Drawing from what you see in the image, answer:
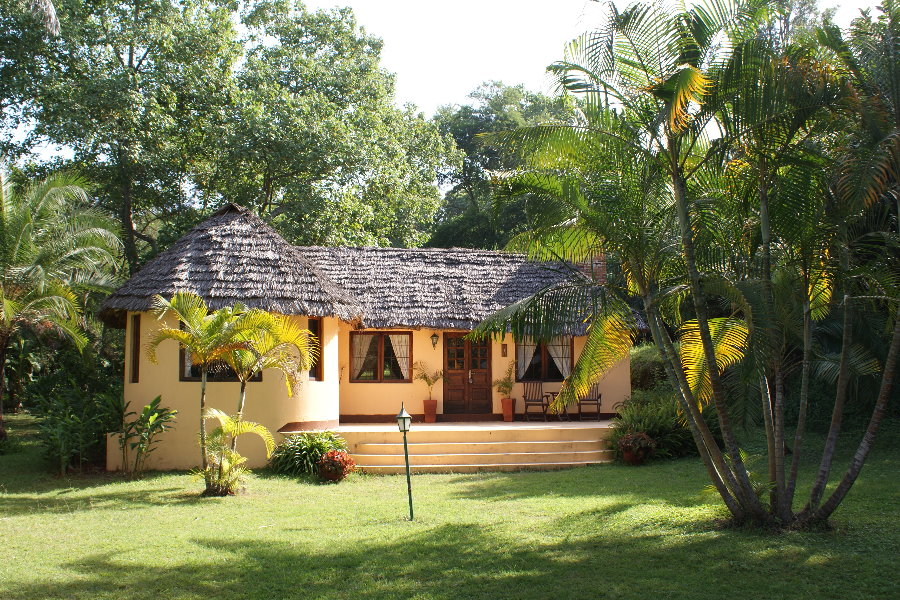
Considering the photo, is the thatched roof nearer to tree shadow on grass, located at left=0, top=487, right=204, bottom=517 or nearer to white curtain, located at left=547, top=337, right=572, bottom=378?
white curtain, located at left=547, top=337, right=572, bottom=378

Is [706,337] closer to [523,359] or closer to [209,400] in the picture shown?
[209,400]

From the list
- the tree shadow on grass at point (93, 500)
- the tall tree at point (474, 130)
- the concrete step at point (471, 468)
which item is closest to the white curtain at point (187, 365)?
the tree shadow on grass at point (93, 500)

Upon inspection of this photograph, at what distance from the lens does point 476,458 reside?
12547 mm

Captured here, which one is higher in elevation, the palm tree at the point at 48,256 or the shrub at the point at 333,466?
the palm tree at the point at 48,256

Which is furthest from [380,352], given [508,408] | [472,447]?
[472,447]

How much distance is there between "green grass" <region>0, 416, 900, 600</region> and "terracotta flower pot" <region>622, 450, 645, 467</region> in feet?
4.73

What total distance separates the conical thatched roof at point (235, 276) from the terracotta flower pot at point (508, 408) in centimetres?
443

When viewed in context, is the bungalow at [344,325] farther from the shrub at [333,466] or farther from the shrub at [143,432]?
the shrub at [333,466]

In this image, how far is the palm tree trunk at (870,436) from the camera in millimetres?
6613

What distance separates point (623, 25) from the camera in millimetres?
6820

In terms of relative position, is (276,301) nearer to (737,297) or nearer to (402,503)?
(402,503)

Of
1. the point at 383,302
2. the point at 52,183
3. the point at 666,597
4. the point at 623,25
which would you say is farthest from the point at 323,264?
the point at 666,597

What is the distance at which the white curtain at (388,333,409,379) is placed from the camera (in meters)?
16.1

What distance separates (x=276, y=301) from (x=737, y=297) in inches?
326
